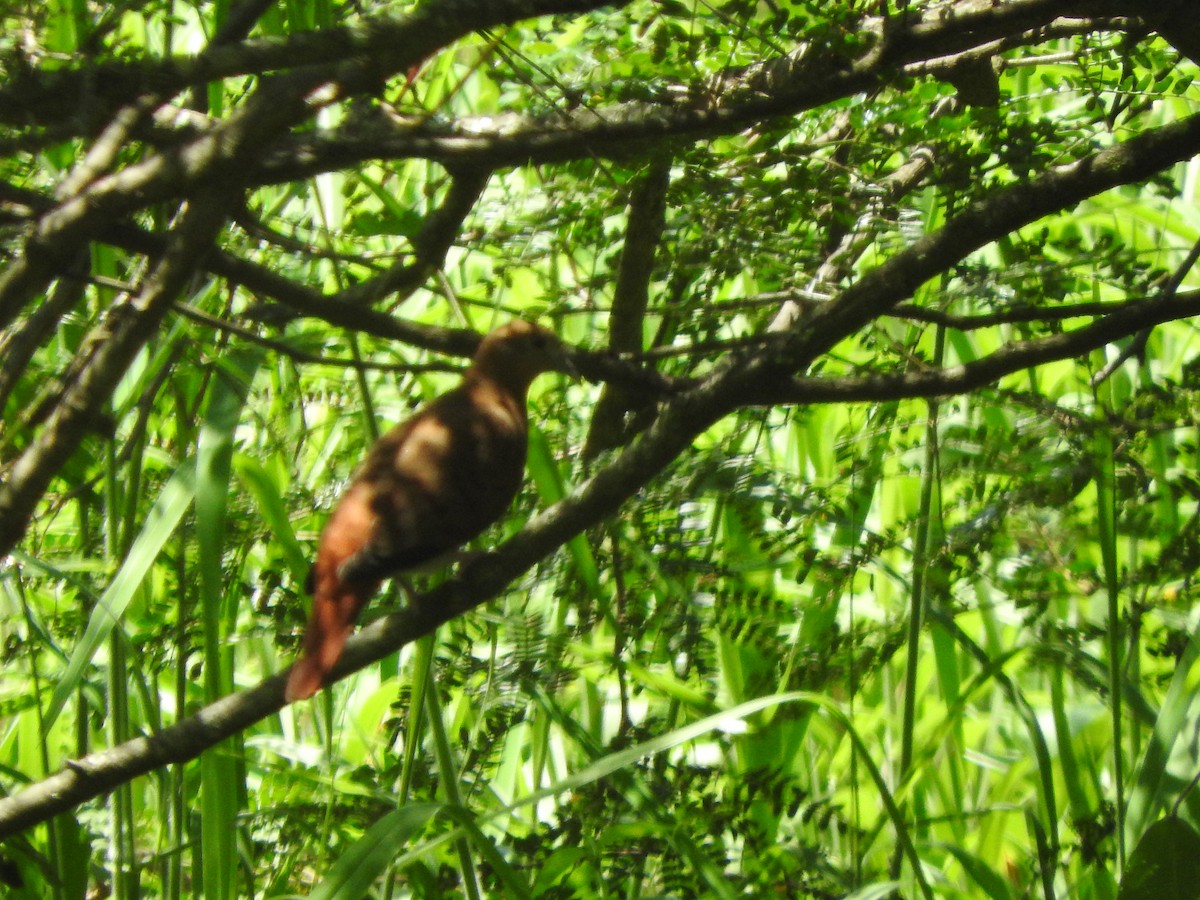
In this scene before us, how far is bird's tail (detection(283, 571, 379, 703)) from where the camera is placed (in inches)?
90.0

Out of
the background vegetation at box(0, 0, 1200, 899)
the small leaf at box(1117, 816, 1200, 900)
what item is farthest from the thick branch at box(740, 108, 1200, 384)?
the small leaf at box(1117, 816, 1200, 900)

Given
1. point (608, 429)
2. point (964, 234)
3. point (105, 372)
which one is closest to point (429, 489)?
point (608, 429)

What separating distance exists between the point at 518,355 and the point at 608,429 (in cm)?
42

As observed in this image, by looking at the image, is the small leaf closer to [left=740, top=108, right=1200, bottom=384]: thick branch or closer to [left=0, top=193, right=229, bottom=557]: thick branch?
[left=740, top=108, right=1200, bottom=384]: thick branch

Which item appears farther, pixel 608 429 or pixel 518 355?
pixel 518 355

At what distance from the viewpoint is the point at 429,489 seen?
293 centimetres

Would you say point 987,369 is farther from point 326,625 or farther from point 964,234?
point 326,625

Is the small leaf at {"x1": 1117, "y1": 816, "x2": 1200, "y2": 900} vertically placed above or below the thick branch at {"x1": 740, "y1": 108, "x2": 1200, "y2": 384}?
below

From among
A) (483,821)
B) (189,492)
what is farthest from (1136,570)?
(189,492)

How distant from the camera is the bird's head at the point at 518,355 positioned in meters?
3.22

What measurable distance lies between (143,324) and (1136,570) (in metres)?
2.13

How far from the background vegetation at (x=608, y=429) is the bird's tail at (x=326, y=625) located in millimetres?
61

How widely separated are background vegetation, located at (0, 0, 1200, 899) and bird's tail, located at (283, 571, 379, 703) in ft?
0.20

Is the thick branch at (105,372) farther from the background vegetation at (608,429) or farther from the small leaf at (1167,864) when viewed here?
the small leaf at (1167,864)
